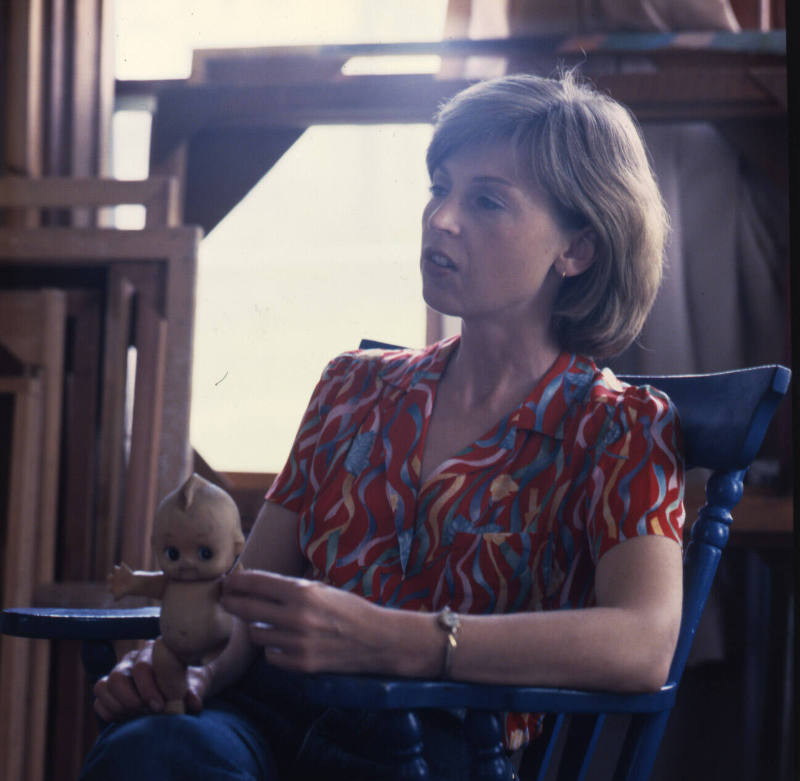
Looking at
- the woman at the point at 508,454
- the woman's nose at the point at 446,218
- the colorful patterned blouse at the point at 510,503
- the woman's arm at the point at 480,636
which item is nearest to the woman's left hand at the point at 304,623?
the woman's arm at the point at 480,636

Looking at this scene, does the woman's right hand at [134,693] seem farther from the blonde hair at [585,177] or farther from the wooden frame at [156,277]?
the wooden frame at [156,277]

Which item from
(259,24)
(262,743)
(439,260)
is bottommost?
(262,743)

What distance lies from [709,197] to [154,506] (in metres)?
1.41

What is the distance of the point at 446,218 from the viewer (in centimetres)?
111

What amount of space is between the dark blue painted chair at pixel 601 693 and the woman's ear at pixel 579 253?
0.19 metres

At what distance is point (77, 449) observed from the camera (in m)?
2.11

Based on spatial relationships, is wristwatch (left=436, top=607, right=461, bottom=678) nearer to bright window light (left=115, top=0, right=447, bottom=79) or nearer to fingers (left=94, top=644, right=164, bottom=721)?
fingers (left=94, top=644, right=164, bottom=721)

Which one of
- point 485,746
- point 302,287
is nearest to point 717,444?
point 485,746

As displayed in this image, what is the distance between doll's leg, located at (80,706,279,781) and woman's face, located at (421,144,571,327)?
20.7 inches

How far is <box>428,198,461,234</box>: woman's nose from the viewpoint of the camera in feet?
3.63

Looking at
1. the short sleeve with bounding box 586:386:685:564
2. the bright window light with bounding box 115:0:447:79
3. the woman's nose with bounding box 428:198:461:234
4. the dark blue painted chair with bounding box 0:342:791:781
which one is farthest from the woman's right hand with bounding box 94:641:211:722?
the bright window light with bounding box 115:0:447:79

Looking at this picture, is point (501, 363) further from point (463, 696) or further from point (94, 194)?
point (94, 194)

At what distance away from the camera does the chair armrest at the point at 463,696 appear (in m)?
0.74

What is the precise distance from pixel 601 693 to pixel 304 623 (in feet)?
0.91
